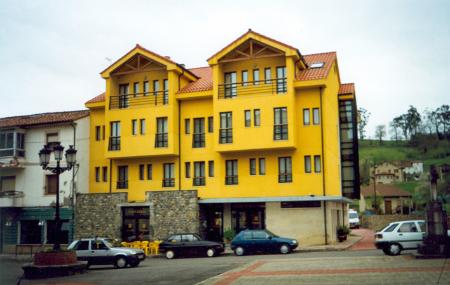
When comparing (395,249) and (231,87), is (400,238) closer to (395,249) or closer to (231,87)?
(395,249)

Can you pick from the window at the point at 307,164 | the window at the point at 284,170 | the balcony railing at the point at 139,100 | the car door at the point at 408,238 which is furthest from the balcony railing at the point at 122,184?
the car door at the point at 408,238

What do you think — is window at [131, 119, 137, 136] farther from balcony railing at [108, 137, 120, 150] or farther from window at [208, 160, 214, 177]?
window at [208, 160, 214, 177]

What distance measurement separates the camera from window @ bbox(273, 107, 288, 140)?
35406 millimetres

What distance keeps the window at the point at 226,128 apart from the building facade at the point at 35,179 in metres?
11.2

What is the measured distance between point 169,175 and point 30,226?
38.0 feet

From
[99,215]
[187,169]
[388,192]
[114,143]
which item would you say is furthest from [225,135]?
[388,192]

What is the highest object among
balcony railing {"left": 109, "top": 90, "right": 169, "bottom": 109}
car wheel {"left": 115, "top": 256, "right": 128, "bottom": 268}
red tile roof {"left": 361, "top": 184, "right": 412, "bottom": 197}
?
balcony railing {"left": 109, "top": 90, "right": 169, "bottom": 109}

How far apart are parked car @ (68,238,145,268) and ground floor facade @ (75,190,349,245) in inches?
409

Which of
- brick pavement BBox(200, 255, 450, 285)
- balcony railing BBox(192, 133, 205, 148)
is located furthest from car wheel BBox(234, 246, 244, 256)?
balcony railing BBox(192, 133, 205, 148)

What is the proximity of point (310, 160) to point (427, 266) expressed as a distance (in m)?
17.1

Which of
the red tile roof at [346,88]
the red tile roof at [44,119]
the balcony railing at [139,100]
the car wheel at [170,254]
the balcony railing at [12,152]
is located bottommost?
the car wheel at [170,254]

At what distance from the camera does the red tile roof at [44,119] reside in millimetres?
40656

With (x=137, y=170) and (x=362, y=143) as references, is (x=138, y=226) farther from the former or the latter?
(x=362, y=143)

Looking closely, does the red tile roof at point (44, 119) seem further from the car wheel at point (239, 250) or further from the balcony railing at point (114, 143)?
the car wheel at point (239, 250)
